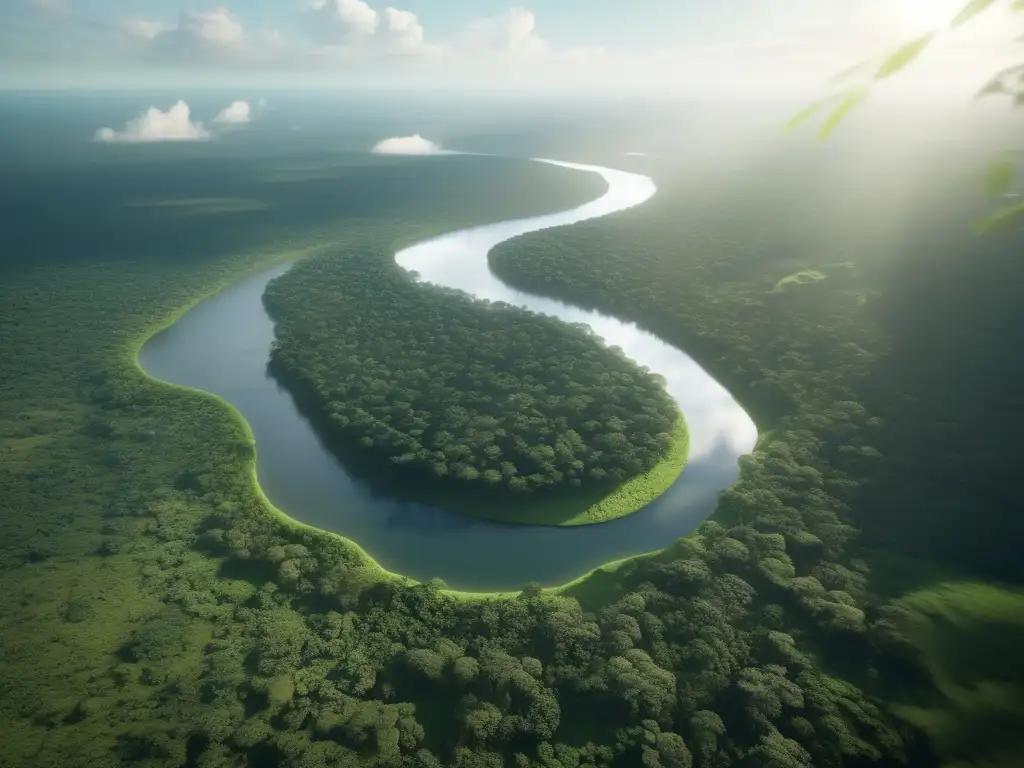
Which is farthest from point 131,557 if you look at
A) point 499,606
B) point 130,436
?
point 499,606

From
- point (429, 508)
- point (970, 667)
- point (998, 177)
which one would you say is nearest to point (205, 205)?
point (429, 508)

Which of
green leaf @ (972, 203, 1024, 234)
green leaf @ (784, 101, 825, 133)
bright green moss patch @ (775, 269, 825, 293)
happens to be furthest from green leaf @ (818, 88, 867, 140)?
bright green moss patch @ (775, 269, 825, 293)

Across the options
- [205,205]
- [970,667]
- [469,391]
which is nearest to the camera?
[970,667]

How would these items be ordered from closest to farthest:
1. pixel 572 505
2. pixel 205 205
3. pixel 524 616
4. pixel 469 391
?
pixel 524 616, pixel 572 505, pixel 469 391, pixel 205 205

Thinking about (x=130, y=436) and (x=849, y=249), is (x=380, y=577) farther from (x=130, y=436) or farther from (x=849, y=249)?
(x=849, y=249)

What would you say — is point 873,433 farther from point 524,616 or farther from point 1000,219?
point 1000,219

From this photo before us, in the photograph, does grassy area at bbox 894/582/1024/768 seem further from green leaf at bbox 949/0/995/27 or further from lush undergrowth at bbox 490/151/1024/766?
green leaf at bbox 949/0/995/27

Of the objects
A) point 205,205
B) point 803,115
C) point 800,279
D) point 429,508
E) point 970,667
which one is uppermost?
point 803,115
